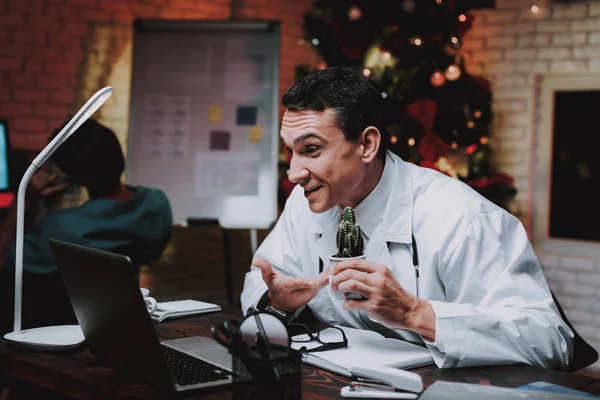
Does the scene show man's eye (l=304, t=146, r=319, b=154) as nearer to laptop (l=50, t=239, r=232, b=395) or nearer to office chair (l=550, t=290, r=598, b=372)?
laptop (l=50, t=239, r=232, b=395)

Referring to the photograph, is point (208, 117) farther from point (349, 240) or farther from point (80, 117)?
point (349, 240)

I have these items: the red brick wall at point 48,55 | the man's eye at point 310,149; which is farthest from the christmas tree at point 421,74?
the man's eye at point 310,149

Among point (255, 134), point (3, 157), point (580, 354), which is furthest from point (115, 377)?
point (255, 134)

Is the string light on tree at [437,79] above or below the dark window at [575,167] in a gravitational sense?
above

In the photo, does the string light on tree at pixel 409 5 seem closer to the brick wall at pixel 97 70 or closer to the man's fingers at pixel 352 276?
the brick wall at pixel 97 70

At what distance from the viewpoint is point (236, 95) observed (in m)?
4.01

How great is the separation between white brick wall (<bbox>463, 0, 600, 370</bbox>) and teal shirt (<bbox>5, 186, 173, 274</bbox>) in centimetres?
256

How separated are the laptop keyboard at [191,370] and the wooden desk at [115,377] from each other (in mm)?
→ 53

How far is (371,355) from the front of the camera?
143 centimetres

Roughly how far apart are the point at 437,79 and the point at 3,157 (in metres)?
2.29

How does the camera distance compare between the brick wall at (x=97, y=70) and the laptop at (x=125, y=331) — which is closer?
the laptop at (x=125, y=331)

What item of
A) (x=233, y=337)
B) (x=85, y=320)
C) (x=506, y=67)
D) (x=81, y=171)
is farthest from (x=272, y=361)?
(x=506, y=67)

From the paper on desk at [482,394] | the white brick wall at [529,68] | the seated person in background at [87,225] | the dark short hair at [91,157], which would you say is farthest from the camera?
the white brick wall at [529,68]

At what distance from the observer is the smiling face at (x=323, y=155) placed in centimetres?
165
